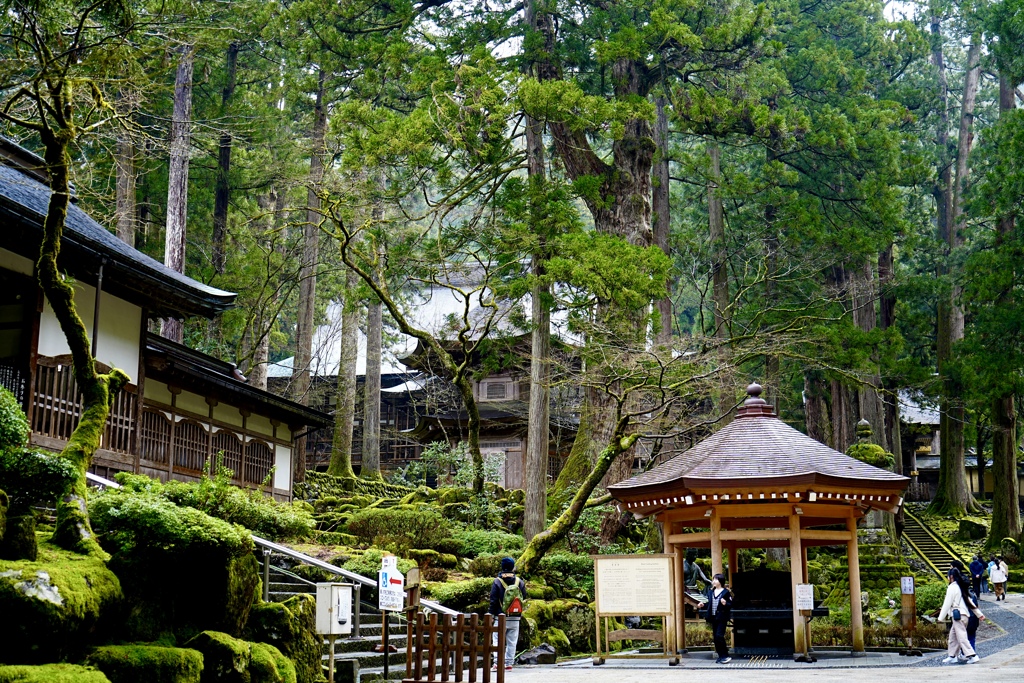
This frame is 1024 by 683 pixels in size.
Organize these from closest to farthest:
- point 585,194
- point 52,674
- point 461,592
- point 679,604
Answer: point 52,674 < point 679,604 < point 461,592 < point 585,194

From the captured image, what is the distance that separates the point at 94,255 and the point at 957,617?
13.4 m

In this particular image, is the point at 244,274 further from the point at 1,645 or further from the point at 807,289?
the point at 1,645

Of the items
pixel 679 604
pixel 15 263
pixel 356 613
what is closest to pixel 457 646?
pixel 356 613

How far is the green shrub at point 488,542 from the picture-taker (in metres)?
20.7

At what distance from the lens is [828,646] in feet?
55.2

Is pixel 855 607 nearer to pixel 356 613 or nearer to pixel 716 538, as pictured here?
pixel 716 538

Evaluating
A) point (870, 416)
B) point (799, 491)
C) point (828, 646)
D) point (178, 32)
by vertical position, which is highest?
point (178, 32)

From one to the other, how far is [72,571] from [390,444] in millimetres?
31573

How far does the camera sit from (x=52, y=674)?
24.1 ft

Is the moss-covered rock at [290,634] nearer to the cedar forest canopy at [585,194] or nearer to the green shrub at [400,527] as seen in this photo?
the cedar forest canopy at [585,194]

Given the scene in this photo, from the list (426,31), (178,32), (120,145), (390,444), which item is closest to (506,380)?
(390,444)

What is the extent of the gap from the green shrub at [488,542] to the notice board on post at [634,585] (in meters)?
5.55

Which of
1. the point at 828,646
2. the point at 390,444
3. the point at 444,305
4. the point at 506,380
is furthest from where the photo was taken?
the point at 444,305

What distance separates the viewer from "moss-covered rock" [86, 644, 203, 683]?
316 inches
